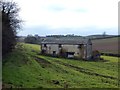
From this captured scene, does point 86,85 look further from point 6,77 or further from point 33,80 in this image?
point 6,77

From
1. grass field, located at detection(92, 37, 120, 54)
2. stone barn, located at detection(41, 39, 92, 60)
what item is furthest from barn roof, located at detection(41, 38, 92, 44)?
grass field, located at detection(92, 37, 120, 54)

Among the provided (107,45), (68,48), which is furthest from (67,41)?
(107,45)

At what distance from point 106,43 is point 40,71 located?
46585 mm

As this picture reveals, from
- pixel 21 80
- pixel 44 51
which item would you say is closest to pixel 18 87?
pixel 21 80

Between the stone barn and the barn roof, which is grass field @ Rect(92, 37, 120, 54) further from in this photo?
the barn roof

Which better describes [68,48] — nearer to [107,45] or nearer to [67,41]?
[67,41]

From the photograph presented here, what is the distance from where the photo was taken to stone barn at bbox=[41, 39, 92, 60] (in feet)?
179

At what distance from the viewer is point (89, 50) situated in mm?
57812

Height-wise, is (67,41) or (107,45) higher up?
(67,41)

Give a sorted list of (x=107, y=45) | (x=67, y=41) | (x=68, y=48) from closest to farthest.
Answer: (x=68, y=48) → (x=67, y=41) → (x=107, y=45)

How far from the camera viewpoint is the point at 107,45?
231ft

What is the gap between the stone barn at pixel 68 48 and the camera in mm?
54503

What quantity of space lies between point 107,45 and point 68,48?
17475 millimetres

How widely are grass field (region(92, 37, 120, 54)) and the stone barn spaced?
8.62 metres
